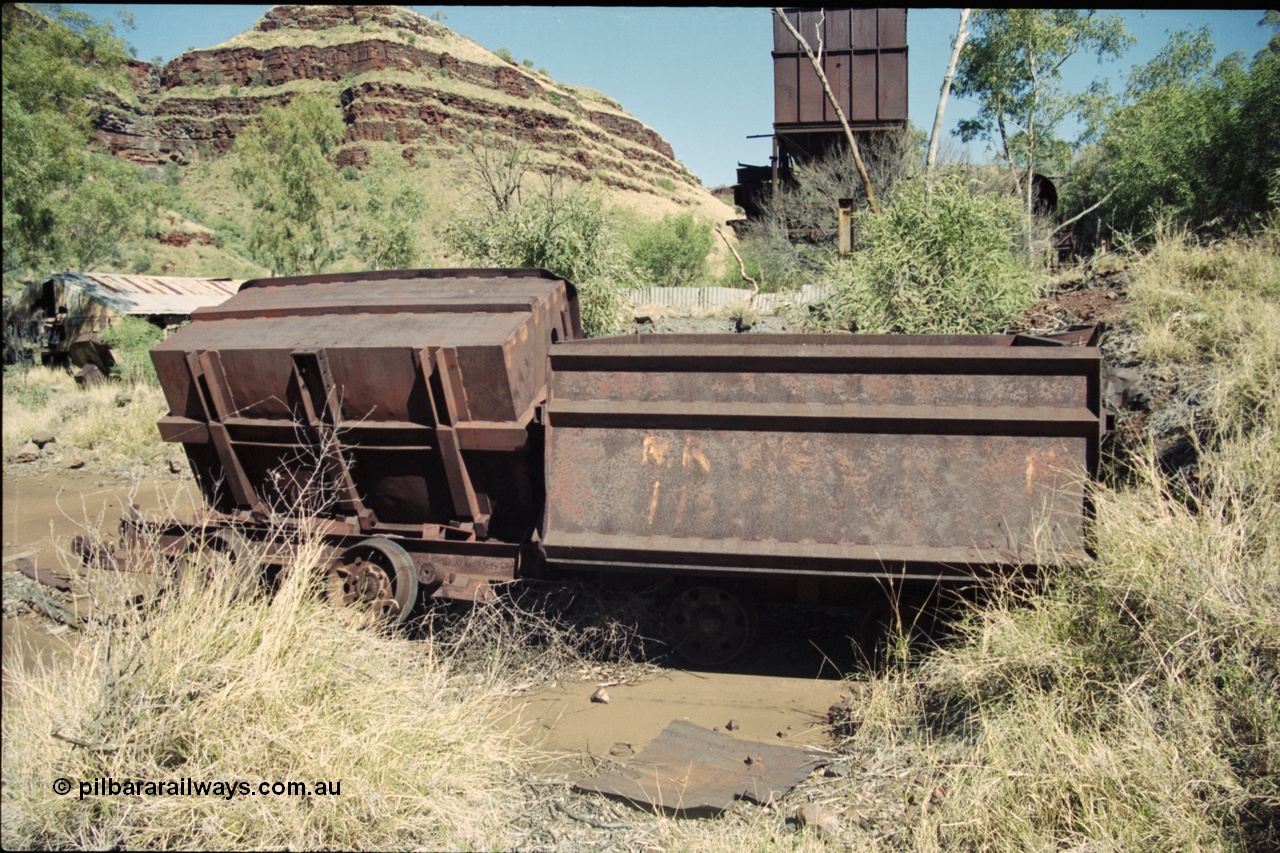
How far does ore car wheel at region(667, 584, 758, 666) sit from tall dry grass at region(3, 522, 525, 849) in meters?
1.92

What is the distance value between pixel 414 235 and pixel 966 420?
85.6 feet

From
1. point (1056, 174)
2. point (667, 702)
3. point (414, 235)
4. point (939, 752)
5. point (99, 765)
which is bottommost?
point (667, 702)

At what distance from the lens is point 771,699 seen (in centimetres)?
529

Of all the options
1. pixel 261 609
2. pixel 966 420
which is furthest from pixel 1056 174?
pixel 261 609

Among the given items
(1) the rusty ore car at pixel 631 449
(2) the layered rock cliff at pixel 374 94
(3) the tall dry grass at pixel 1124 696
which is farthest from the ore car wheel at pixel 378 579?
(2) the layered rock cliff at pixel 374 94

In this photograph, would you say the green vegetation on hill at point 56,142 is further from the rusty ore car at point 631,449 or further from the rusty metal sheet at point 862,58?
the rusty metal sheet at point 862,58

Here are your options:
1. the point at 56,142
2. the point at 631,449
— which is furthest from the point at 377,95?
the point at 631,449

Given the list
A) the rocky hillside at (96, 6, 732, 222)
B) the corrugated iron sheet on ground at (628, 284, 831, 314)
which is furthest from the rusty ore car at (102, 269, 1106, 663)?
the rocky hillside at (96, 6, 732, 222)

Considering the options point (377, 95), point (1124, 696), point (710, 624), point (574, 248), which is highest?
point (377, 95)

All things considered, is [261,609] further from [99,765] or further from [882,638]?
[882,638]

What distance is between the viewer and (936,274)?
10055mm

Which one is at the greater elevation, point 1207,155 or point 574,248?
point 1207,155

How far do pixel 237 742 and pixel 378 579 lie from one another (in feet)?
8.97

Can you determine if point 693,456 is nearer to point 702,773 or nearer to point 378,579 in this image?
point 702,773
